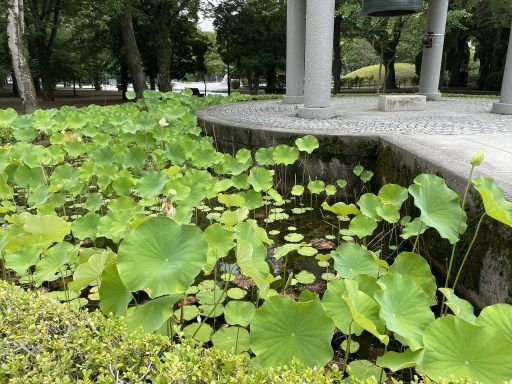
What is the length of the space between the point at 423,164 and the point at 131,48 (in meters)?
15.3

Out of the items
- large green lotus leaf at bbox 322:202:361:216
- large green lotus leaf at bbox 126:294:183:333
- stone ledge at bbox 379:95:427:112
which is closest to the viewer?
large green lotus leaf at bbox 126:294:183:333

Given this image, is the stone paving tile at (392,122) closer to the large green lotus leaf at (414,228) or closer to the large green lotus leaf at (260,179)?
the large green lotus leaf at (260,179)

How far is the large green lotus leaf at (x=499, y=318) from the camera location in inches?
58.1

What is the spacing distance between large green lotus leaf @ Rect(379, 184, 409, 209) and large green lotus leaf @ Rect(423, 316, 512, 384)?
1654 mm

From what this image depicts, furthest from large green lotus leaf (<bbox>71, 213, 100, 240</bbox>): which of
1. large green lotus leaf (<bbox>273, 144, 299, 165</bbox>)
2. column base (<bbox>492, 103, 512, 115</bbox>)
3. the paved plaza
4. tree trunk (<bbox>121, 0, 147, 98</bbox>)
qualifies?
tree trunk (<bbox>121, 0, 147, 98</bbox>)

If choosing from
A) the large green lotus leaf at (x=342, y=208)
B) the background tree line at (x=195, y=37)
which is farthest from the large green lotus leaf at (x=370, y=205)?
the background tree line at (x=195, y=37)

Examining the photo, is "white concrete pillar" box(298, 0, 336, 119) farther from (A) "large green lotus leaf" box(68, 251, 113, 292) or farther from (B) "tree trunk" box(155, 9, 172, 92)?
(B) "tree trunk" box(155, 9, 172, 92)

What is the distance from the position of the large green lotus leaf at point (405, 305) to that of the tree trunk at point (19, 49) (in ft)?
36.7

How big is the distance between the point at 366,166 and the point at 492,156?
155 cm

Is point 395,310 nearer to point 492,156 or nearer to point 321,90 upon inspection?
point 492,156

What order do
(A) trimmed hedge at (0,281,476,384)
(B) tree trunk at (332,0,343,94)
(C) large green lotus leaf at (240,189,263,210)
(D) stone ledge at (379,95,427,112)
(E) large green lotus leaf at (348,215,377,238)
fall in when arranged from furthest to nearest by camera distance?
(B) tree trunk at (332,0,343,94), (D) stone ledge at (379,95,427,112), (C) large green lotus leaf at (240,189,263,210), (E) large green lotus leaf at (348,215,377,238), (A) trimmed hedge at (0,281,476,384)

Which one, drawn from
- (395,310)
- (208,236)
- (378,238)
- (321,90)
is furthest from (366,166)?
(395,310)

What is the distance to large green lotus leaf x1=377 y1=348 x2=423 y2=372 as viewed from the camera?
1.36 metres

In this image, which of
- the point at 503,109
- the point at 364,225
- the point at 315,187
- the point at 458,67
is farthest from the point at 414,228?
the point at 458,67
